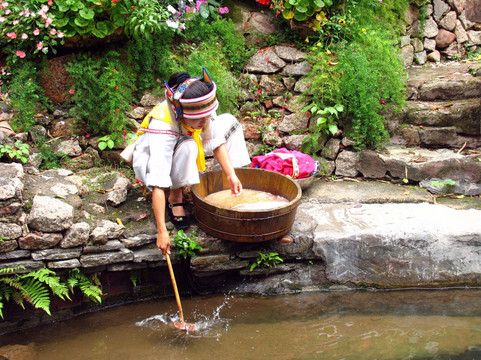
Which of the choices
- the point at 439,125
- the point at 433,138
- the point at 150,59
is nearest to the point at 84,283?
the point at 150,59

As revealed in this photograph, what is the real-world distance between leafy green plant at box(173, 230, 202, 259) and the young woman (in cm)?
16

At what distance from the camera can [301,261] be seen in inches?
154

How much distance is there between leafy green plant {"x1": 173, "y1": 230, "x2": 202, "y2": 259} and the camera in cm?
364

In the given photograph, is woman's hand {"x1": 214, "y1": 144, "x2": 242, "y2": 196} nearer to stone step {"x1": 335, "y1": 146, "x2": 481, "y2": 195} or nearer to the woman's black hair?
the woman's black hair

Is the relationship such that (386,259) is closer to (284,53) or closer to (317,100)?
(317,100)

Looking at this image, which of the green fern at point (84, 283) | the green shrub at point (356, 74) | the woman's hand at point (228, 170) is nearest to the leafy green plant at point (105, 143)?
the woman's hand at point (228, 170)

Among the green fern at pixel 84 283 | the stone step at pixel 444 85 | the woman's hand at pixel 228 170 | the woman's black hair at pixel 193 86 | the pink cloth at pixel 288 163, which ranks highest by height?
the woman's black hair at pixel 193 86

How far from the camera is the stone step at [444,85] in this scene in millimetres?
5418

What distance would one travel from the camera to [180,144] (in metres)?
3.47

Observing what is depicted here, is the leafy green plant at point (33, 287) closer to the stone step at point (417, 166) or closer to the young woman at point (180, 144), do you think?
the young woman at point (180, 144)

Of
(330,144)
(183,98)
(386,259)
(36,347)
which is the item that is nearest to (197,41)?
(330,144)

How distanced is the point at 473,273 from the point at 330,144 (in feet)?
6.94

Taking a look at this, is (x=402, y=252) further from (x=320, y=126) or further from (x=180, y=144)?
(x=180, y=144)

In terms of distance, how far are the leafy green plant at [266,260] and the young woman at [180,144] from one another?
636mm
